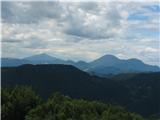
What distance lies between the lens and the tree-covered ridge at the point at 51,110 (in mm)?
80438

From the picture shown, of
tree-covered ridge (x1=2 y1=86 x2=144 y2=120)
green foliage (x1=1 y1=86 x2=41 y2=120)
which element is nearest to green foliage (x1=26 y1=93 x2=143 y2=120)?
tree-covered ridge (x1=2 y1=86 x2=144 y2=120)

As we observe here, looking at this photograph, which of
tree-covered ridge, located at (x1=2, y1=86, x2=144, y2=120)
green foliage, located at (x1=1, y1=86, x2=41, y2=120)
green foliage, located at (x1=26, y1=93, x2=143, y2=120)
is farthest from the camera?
green foliage, located at (x1=1, y1=86, x2=41, y2=120)

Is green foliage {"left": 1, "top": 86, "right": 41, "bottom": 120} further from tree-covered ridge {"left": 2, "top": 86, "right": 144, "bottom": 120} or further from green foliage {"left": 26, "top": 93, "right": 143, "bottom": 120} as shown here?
green foliage {"left": 26, "top": 93, "right": 143, "bottom": 120}

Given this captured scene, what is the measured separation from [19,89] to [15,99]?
11.4 m

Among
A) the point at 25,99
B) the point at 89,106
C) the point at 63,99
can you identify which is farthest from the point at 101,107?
the point at 25,99

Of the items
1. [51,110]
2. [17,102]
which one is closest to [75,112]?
[51,110]

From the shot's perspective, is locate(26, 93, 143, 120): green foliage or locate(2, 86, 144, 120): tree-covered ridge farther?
locate(2, 86, 144, 120): tree-covered ridge

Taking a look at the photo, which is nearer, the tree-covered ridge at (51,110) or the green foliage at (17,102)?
the tree-covered ridge at (51,110)

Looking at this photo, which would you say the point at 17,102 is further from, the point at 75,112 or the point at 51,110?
the point at 75,112

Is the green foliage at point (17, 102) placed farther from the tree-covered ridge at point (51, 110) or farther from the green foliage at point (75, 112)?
the green foliage at point (75, 112)

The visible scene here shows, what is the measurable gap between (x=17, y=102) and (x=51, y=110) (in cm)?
888

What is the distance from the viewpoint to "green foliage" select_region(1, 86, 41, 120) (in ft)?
276

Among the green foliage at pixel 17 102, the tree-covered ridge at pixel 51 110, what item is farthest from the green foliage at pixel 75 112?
the green foliage at pixel 17 102

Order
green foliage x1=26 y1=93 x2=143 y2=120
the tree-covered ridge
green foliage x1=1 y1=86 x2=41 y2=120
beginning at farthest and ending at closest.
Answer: green foliage x1=1 y1=86 x2=41 y2=120 → the tree-covered ridge → green foliage x1=26 y1=93 x2=143 y2=120
